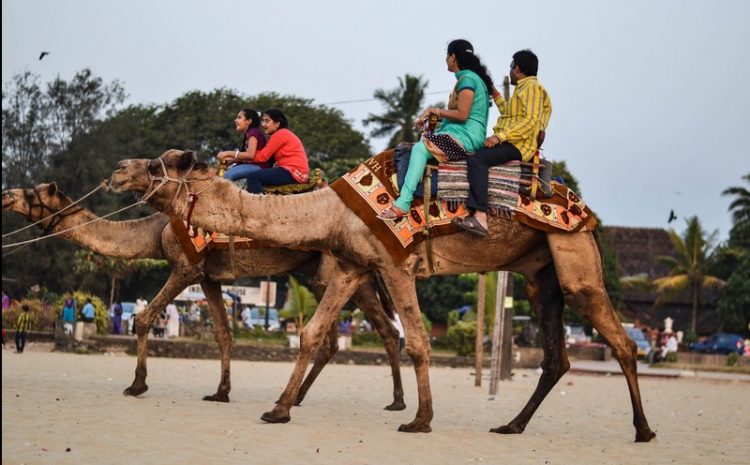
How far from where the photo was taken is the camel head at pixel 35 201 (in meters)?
13.3

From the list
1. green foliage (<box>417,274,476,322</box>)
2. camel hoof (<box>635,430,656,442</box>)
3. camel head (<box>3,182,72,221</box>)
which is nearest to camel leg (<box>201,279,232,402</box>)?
camel head (<box>3,182,72,221</box>)

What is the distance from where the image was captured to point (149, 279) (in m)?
61.9

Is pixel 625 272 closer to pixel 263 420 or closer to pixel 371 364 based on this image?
A: pixel 371 364

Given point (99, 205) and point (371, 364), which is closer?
point (371, 364)

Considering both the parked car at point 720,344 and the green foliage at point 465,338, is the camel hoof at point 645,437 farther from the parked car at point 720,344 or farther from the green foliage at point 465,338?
the parked car at point 720,344

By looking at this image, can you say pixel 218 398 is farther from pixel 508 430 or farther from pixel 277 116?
pixel 508 430

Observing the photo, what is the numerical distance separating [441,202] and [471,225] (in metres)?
0.39

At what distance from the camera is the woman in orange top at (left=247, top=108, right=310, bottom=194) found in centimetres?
1341

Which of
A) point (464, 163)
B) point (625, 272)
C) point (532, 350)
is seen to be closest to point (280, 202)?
point (464, 163)

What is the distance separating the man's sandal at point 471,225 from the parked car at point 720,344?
45.9 metres

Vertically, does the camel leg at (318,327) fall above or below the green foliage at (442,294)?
below

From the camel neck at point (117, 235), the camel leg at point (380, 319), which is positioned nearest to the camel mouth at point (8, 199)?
the camel neck at point (117, 235)

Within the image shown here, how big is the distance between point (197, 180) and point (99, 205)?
4692cm

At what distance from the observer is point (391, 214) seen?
10.8m
